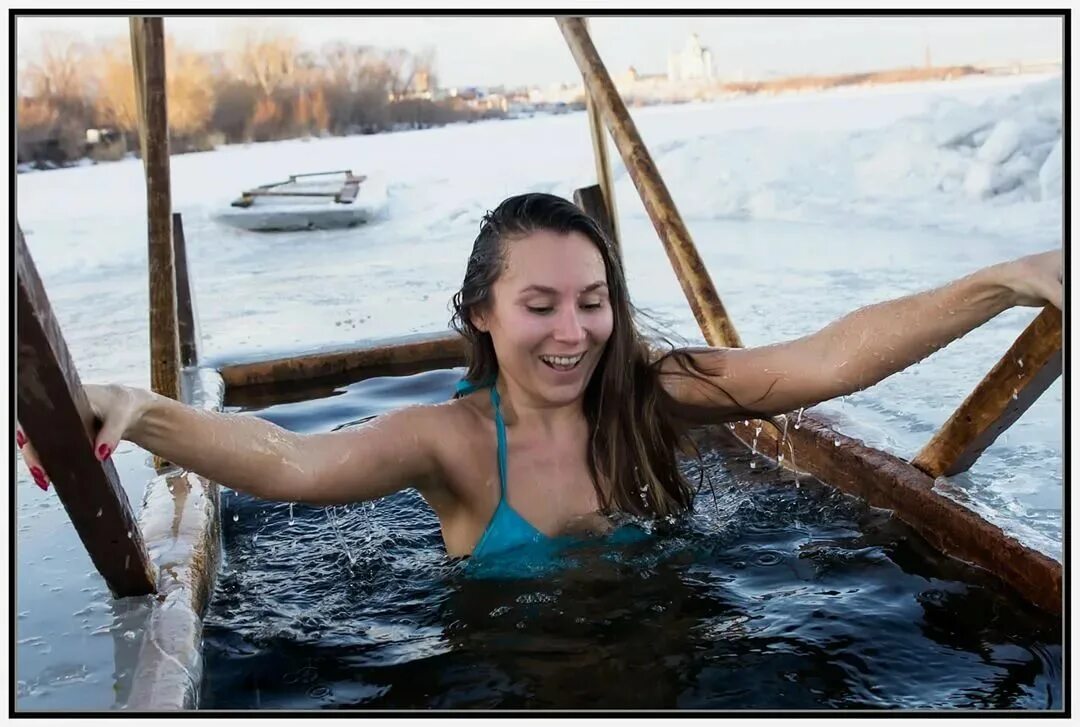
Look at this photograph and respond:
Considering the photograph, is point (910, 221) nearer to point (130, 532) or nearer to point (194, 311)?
point (194, 311)

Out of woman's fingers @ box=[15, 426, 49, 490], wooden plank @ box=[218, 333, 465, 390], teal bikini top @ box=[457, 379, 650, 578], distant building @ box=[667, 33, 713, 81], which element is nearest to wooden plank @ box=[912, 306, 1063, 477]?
teal bikini top @ box=[457, 379, 650, 578]

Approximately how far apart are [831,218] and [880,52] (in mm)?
5962

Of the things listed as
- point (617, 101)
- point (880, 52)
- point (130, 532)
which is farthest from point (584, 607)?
point (880, 52)

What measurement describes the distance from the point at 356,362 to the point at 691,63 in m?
14.4

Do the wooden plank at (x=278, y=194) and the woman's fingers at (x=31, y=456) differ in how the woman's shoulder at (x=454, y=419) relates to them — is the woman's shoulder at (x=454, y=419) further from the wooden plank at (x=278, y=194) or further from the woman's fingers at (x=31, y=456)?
the wooden plank at (x=278, y=194)

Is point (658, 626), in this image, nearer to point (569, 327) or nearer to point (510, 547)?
point (510, 547)

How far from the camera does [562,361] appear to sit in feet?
9.11

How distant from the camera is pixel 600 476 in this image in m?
3.00

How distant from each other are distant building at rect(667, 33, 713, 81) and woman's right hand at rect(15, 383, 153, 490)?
654 inches

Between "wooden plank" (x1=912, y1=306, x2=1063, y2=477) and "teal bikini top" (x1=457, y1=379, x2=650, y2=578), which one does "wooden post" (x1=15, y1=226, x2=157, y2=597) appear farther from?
"wooden plank" (x1=912, y1=306, x2=1063, y2=477)

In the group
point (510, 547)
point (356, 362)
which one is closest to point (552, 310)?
point (510, 547)

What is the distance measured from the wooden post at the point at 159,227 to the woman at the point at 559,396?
1.41 meters

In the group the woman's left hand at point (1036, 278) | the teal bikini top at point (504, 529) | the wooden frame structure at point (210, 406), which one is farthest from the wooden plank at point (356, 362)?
the woman's left hand at point (1036, 278)

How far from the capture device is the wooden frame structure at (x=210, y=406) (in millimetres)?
2016
